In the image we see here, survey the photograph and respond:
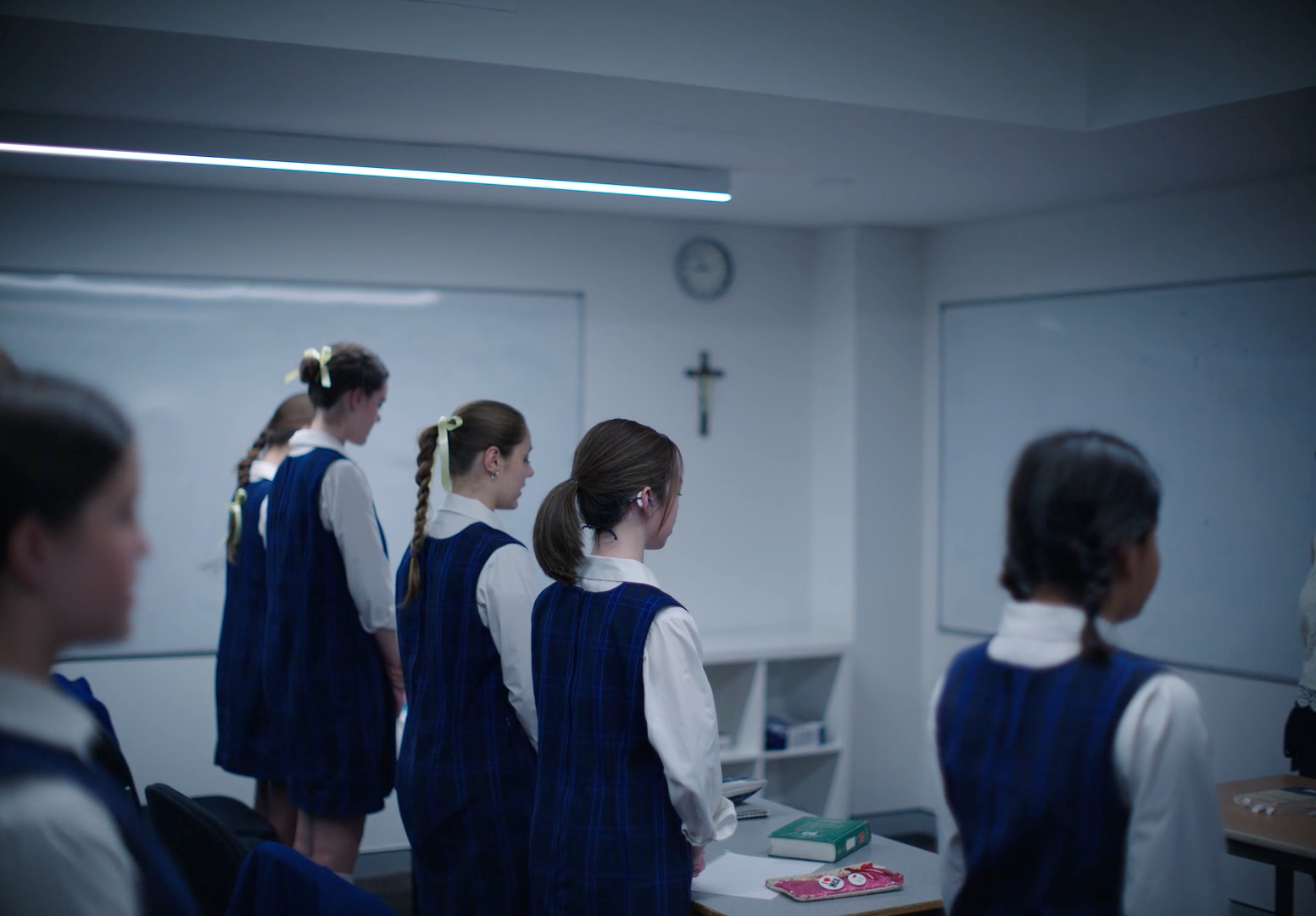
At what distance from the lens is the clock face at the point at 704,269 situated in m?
Result: 5.23

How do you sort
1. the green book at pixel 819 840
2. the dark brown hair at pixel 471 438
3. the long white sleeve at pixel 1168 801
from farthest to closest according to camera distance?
the dark brown hair at pixel 471 438
the green book at pixel 819 840
the long white sleeve at pixel 1168 801

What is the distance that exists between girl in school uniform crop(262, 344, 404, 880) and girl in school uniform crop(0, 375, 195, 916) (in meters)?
1.94

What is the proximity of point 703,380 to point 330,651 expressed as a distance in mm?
2740

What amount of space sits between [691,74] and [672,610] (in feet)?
5.66

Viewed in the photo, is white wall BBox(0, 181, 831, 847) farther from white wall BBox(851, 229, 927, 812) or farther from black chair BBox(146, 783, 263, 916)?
black chair BBox(146, 783, 263, 916)

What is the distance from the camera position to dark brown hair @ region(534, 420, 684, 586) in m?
2.07

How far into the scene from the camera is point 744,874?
7.43ft

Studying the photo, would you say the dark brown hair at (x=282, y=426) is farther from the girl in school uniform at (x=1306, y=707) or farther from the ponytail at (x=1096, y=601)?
the girl in school uniform at (x=1306, y=707)

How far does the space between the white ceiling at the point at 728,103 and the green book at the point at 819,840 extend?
196 cm

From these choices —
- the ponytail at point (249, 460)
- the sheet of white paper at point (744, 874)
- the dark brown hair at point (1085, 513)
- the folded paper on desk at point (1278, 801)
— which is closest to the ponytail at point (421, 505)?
the sheet of white paper at point (744, 874)

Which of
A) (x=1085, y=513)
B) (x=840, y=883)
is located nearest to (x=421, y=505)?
(x=840, y=883)

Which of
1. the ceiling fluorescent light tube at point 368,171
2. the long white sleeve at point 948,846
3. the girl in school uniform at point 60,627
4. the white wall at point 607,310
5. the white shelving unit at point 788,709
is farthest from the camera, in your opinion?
the white shelving unit at point 788,709

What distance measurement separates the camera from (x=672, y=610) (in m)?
1.97

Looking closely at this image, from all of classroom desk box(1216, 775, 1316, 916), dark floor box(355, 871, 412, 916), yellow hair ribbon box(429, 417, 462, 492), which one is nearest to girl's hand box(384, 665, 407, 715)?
yellow hair ribbon box(429, 417, 462, 492)
